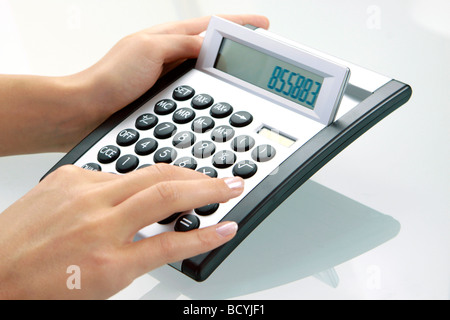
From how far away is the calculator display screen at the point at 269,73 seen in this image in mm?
719

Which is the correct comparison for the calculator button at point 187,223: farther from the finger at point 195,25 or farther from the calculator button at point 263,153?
the finger at point 195,25

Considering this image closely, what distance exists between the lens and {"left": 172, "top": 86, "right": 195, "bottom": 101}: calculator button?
78 cm

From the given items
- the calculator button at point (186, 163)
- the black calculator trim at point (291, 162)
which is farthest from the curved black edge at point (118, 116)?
the calculator button at point (186, 163)

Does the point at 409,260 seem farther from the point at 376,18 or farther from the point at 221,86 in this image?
the point at 376,18

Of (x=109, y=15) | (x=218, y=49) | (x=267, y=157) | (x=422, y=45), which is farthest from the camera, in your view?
(x=109, y=15)

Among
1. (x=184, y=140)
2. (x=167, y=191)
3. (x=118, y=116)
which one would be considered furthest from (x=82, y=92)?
(x=167, y=191)

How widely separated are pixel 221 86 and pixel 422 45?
13.8 inches

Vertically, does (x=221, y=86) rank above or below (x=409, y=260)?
above

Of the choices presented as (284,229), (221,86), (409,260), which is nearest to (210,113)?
(221,86)

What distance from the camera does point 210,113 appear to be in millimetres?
748

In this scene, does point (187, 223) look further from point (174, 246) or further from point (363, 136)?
point (363, 136)

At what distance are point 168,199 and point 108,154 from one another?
157mm

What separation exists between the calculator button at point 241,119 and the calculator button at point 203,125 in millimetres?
22

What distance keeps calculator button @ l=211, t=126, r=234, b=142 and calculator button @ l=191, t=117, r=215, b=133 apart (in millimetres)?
15
